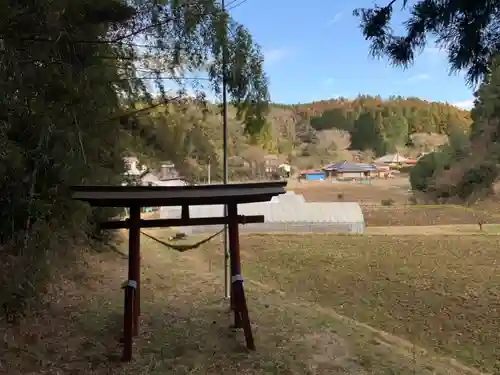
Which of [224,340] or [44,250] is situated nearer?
[44,250]

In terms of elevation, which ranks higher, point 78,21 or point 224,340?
point 78,21

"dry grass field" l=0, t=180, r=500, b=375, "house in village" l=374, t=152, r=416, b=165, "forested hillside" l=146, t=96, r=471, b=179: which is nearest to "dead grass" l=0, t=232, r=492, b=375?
"dry grass field" l=0, t=180, r=500, b=375

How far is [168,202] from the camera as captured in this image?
118 inches

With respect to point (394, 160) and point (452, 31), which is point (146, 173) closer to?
point (452, 31)

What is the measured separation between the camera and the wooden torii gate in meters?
2.85

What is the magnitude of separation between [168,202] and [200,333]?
1122mm

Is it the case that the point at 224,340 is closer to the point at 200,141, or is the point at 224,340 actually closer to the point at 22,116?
the point at 22,116

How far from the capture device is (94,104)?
340 centimetres

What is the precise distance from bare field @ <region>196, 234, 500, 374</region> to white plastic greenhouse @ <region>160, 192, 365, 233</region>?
1.67 meters

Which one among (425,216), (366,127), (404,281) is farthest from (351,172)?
(404,281)

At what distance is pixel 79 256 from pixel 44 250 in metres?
1.82

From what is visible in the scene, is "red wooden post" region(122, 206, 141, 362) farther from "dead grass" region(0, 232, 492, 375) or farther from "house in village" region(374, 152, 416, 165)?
"house in village" region(374, 152, 416, 165)

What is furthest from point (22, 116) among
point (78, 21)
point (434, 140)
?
point (434, 140)

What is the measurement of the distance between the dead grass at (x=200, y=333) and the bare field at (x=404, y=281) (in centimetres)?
6
